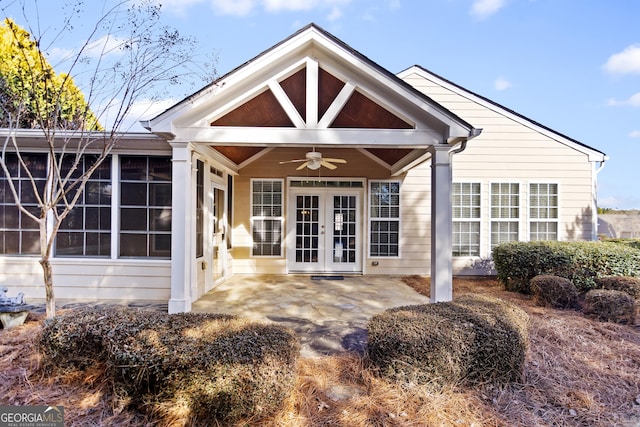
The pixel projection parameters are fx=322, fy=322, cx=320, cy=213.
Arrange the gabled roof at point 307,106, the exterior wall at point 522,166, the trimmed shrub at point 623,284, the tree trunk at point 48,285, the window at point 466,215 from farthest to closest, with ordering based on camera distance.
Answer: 1. the window at point 466,215
2. the exterior wall at point 522,166
3. the trimmed shrub at point 623,284
4. the gabled roof at point 307,106
5. the tree trunk at point 48,285

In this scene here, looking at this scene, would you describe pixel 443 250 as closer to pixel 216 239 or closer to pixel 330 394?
pixel 330 394

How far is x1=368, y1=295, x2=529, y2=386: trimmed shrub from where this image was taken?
8.65 ft

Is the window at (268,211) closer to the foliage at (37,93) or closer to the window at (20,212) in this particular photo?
the foliage at (37,93)

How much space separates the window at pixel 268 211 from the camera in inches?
319

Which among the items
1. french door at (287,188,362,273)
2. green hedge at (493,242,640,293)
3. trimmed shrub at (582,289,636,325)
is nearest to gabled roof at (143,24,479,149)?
trimmed shrub at (582,289,636,325)

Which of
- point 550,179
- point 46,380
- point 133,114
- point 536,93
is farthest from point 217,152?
point 536,93

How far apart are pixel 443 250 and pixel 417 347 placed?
2.36 m

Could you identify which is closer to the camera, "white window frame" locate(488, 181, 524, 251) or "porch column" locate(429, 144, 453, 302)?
"porch column" locate(429, 144, 453, 302)

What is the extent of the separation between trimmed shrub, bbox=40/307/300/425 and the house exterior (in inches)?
78.2

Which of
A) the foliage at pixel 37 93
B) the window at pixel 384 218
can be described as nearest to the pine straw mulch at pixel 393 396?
the foliage at pixel 37 93

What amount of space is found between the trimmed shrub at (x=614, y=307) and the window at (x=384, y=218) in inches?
159

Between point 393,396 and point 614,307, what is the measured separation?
4146 mm

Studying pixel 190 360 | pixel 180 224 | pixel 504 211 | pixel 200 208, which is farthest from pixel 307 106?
pixel 504 211

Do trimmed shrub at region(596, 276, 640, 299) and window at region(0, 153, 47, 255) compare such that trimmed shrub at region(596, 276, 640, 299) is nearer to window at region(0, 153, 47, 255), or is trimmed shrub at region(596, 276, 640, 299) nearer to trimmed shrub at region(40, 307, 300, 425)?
trimmed shrub at region(40, 307, 300, 425)
